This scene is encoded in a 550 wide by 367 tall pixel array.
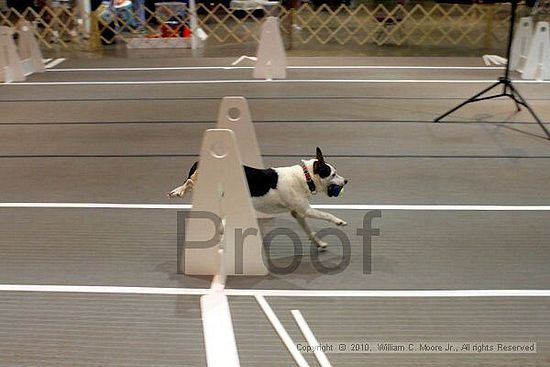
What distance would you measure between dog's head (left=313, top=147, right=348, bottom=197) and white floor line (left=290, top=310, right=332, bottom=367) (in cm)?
61

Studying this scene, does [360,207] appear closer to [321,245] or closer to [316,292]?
[321,245]

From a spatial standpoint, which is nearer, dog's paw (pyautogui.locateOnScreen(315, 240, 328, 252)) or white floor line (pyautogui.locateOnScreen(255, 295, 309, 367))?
white floor line (pyautogui.locateOnScreen(255, 295, 309, 367))

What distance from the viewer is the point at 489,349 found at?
208 centimetres

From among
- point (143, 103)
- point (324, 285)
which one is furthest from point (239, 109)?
point (143, 103)

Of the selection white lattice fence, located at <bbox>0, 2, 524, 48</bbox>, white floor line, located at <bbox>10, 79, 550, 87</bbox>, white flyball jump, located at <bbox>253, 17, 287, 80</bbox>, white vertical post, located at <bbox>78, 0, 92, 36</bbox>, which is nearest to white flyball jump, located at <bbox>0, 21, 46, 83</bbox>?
white floor line, located at <bbox>10, 79, 550, 87</bbox>

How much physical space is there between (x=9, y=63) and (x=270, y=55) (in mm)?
2927

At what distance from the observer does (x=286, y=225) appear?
306 cm

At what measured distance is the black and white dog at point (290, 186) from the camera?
264 cm

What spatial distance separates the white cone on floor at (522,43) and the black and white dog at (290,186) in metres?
4.98

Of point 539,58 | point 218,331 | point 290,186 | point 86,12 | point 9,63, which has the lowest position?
point 218,331

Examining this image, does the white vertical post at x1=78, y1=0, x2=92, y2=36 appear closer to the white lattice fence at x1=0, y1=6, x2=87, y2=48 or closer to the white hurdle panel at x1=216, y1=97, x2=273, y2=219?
the white lattice fence at x1=0, y1=6, x2=87, y2=48

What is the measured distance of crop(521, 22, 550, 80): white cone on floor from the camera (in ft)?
20.6

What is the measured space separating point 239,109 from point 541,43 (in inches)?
177

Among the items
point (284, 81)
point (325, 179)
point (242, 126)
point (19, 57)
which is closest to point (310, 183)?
point (325, 179)
